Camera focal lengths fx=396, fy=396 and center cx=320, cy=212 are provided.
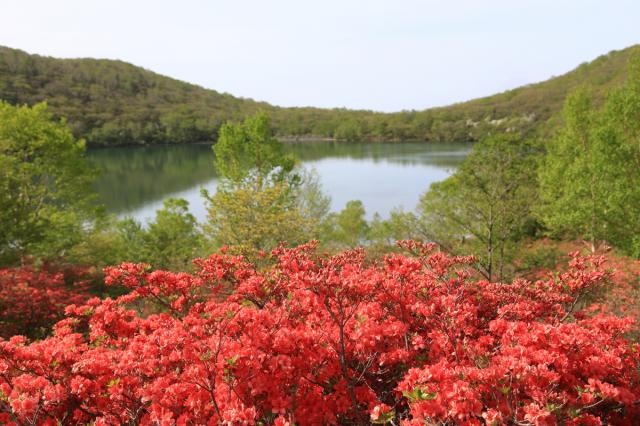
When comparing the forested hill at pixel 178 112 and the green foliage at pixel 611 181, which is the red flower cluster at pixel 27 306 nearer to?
the green foliage at pixel 611 181

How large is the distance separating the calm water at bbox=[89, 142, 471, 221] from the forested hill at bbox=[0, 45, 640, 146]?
43808 millimetres

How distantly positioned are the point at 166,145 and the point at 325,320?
147 metres

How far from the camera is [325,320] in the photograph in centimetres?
528

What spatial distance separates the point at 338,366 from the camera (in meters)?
4.27

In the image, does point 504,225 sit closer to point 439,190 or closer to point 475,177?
point 475,177

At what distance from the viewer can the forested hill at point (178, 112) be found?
12850 cm

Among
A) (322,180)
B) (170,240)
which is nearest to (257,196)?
(170,240)

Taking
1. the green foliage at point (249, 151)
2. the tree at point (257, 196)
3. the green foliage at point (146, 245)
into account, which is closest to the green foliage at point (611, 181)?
the tree at point (257, 196)

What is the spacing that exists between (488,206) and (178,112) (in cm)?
17816

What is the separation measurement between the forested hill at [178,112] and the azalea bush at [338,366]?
12433 cm

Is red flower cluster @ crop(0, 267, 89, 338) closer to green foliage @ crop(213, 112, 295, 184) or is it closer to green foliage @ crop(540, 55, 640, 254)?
green foliage @ crop(213, 112, 295, 184)

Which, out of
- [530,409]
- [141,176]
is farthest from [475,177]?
[141,176]

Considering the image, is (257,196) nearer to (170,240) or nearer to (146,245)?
(146,245)

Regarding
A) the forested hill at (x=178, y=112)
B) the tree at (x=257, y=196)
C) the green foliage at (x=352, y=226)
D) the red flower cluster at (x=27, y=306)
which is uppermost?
the forested hill at (x=178, y=112)
